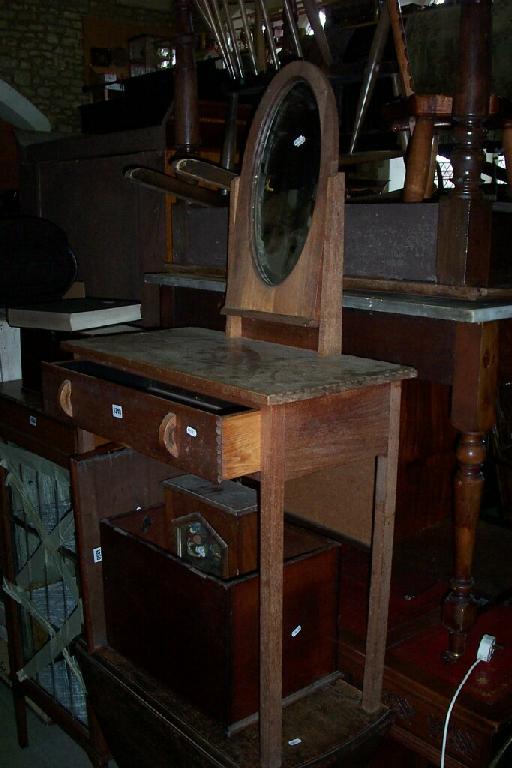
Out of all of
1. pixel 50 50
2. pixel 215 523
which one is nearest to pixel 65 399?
pixel 215 523

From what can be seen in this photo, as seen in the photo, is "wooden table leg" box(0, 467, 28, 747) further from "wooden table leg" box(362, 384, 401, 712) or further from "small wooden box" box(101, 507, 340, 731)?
"wooden table leg" box(362, 384, 401, 712)

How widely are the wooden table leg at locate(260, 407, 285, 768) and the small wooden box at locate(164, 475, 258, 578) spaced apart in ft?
1.31

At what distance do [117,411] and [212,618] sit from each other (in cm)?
43

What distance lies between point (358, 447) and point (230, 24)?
154 centimetres

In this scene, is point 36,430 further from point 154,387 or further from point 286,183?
point 286,183

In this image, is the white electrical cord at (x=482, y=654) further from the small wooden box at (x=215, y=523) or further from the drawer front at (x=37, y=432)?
the drawer front at (x=37, y=432)

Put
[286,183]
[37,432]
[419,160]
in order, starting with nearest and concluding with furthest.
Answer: [286,183]
[419,160]
[37,432]

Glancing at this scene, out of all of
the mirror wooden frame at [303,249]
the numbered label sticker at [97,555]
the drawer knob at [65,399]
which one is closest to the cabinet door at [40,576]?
the numbered label sticker at [97,555]

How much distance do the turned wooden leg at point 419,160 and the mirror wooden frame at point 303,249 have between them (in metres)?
0.34

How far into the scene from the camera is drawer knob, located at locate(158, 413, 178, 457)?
1.20 metres

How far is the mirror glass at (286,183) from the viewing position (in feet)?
4.61

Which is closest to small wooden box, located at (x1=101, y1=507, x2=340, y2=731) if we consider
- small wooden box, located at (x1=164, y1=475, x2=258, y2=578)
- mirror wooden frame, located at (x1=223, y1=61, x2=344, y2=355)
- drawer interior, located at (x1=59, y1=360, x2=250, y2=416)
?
small wooden box, located at (x1=164, y1=475, x2=258, y2=578)

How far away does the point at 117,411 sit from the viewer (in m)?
1.35

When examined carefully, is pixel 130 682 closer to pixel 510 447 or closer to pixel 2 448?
pixel 2 448
